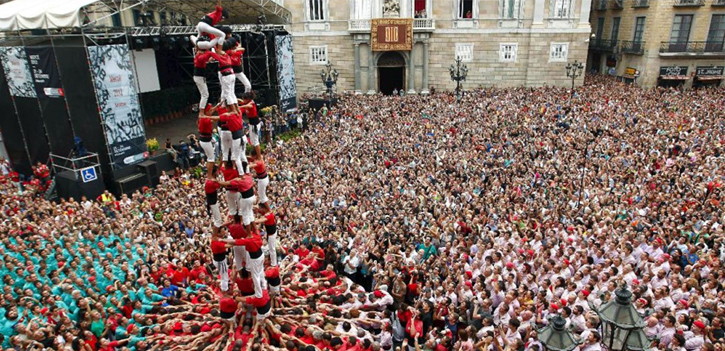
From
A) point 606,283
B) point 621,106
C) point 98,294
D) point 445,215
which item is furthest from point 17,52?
point 621,106

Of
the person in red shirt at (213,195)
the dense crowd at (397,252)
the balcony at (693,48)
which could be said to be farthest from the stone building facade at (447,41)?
the person in red shirt at (213,195)

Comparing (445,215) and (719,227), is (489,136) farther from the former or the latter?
(719,227)

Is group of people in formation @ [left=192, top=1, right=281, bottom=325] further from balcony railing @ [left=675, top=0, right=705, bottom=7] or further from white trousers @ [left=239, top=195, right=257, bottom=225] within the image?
balcony railing @ [left=675, top=0, right=705, bottom=7]

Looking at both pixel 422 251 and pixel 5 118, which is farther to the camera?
pixel 5 118

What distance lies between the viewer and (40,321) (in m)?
8.94

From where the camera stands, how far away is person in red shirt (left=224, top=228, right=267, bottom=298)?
8672 mm

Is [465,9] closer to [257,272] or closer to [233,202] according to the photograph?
[233,202]

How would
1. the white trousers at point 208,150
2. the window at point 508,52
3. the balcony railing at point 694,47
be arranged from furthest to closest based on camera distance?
the window at point 508,52, the balcony railing at point 694,47, the white trousers at point 208,150

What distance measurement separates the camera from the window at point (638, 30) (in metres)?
33.9

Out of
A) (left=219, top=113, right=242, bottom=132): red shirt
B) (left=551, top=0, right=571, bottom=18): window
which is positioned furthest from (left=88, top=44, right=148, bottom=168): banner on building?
(left=551, top=0, right=571, bottom=18): window

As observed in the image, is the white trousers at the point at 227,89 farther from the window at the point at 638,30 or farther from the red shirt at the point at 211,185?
the window at the point at 638,30

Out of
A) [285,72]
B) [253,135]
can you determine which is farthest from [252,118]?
[285,72]

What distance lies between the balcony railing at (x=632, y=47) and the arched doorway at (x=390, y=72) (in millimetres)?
16372

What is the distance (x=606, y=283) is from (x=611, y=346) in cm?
485
